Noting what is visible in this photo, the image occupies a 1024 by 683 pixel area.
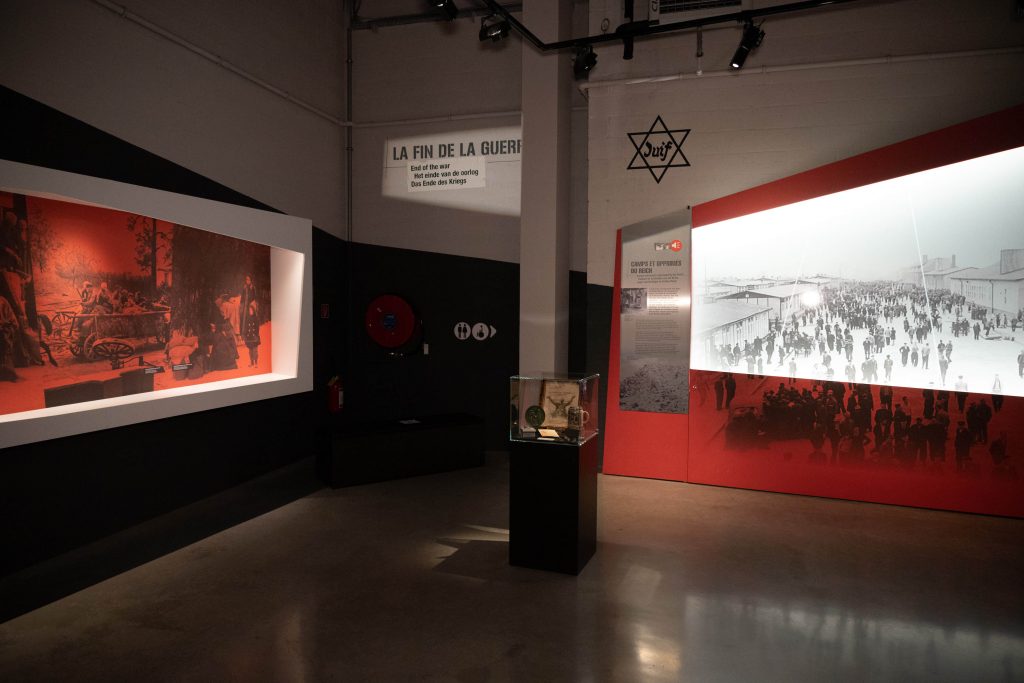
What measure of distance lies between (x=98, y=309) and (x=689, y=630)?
3994mm

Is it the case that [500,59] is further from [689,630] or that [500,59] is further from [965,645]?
[965,645]

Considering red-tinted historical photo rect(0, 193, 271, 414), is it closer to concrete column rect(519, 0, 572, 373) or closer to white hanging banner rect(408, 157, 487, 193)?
white hanging banner rect(408, 157, 487, 193)

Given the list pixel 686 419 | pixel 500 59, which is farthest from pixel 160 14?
pixel 686 419

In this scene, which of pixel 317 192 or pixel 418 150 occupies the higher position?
pixel 418 150

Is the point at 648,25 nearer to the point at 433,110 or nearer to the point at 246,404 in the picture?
the point at 433,110

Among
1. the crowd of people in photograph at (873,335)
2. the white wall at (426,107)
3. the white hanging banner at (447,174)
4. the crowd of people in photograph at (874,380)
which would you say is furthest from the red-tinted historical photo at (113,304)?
the crowd of people in photograph at (873,335)

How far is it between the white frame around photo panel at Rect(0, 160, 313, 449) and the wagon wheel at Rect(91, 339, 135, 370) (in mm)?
260

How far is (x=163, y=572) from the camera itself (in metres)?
3.66

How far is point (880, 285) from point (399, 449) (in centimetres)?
418

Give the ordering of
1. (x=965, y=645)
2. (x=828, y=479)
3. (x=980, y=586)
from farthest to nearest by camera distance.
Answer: (x=828, y=479), (x=980, y=586), (x=965, y=645)

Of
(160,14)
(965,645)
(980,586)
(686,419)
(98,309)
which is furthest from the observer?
(686,419)

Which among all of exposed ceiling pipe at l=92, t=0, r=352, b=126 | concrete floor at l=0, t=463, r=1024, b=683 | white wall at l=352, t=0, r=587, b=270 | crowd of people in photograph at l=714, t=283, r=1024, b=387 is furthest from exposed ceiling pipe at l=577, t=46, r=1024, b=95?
concrete floor at l=0, t=463, r=1024, b=683

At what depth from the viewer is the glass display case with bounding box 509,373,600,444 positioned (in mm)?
3695

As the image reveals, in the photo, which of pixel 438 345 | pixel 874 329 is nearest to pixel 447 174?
pixel 438 345
